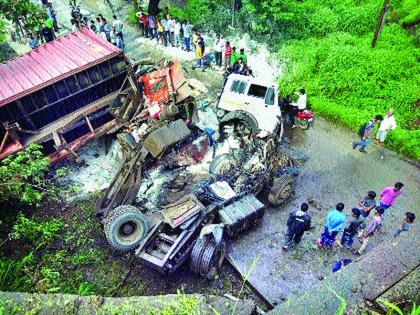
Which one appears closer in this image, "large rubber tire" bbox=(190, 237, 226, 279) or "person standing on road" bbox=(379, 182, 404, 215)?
"large rubber tire" bbox=(190, 237, 226, 279)

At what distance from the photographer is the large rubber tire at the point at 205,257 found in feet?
25.4

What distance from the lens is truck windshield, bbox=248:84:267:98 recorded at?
1137 cm

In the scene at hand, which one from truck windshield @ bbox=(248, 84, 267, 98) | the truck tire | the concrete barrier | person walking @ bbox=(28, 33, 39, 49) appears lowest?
the truck tire

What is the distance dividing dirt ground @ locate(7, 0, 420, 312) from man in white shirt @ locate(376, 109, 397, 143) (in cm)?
48

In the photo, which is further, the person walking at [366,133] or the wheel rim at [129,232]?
the person walking at [366,133]

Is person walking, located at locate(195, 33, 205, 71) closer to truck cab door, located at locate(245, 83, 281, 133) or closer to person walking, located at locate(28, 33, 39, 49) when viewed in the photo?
truck cab door, located at locate(245, 83, 281, 133)

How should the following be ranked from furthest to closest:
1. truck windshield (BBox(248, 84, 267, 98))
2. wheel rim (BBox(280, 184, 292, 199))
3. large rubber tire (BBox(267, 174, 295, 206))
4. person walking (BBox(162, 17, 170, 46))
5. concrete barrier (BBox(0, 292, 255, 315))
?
person walking (BBox(162, 17, 170, 46)) → truck windshield (BBox(248, 84, 267, 98)) → wheel rim (BBox(280, 184, 292, 199)) → large rubber tire (BBox(267, 174, 295, 206)) → concrete barrier (BBox(0, 292, 255, 315))

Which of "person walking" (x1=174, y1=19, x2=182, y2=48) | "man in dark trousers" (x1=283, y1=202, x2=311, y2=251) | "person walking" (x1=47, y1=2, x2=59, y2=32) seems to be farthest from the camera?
"person walking" (x1=47, y1=2, x2=59, y2=32)

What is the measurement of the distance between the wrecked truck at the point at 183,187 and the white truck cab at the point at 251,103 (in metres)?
0.64

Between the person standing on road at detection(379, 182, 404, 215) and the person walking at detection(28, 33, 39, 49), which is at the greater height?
the person walking at detection(28, 33, 39, 49)

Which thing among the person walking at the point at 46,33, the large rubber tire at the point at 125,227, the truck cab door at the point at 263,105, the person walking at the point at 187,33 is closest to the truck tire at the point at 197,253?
the large rubber tire at the point at 125,227

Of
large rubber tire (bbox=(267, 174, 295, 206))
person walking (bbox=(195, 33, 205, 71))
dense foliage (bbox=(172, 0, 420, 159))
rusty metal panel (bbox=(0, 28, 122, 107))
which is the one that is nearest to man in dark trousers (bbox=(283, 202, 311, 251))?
large rubber tire (bbox=(267, 174, 295, 206))

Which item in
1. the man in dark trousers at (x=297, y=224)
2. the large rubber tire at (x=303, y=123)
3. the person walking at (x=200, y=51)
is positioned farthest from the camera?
the person walking at (x=200, y=51)

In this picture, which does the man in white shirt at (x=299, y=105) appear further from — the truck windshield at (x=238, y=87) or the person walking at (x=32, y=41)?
the person walking at (x=32, y=41)
